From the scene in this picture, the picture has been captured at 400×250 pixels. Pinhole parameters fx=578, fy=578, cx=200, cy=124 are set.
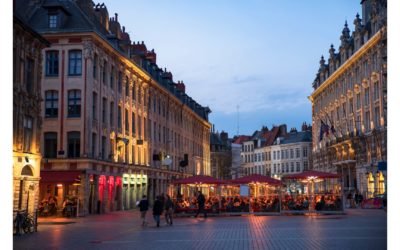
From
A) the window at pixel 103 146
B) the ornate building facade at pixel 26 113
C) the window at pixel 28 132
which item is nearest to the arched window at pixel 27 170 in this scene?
the ornate building facade at pixel 26 113

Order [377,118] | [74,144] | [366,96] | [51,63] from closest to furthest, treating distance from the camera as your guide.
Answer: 1. [74,144]
2. [51,63]
3. [377,118]
4. [366,96]

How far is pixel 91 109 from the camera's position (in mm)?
45344

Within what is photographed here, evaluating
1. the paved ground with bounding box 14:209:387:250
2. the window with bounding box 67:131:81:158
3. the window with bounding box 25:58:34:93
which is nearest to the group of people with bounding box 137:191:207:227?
the paved ground with bounding box 14:209:387:250

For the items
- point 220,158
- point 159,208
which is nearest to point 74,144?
point 159,208

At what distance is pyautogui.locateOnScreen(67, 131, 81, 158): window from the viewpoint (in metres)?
44.3

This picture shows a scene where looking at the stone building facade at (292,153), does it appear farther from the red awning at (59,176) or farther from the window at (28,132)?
the window at (28,132)

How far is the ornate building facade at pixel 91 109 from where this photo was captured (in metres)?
44.0

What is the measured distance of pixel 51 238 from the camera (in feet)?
81.5

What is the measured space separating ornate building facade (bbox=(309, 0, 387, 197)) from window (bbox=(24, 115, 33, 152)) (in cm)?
3010

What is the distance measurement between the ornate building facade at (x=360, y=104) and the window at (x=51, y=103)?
27153 millimetres

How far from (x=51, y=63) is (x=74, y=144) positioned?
6614 millimetres

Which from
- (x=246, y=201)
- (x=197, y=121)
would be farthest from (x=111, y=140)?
(x=197, y=121)

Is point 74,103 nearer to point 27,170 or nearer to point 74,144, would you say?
point 74,144
